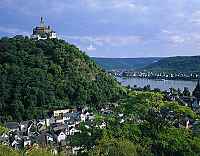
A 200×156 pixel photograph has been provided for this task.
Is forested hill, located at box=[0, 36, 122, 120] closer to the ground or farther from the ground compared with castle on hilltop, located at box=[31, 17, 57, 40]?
closer to the ground

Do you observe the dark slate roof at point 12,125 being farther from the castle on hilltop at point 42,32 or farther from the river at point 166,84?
the river at point 166,84

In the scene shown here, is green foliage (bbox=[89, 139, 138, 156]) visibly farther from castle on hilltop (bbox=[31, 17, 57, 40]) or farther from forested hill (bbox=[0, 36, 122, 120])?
castle on hilltop (bbox=[31, 17, 57, 40])

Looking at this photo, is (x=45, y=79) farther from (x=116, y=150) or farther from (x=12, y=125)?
(x=116, y=150)

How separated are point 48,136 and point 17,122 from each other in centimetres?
1283

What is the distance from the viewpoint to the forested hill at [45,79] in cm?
6084

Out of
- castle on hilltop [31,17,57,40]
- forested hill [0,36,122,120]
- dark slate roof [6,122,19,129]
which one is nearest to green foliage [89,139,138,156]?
dark slate roof [6,122,19,129]

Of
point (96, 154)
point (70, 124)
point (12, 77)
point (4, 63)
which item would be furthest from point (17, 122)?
point (96, 154)

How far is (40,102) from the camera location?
203ft

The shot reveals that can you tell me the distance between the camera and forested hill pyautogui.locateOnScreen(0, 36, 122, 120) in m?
60.8

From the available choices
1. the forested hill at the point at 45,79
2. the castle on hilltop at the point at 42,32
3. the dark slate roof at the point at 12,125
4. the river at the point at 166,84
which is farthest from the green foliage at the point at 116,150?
the river at the point at 166,84

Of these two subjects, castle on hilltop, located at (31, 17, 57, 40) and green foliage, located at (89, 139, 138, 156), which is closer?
green foliage, located at (89, 139, 138, 156)

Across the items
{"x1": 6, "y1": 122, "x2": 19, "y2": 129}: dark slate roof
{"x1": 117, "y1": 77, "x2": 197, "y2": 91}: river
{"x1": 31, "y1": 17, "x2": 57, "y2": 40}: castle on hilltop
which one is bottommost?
{"x1": 117, "y1": 77, "x2": 197, "y2": 91}: river

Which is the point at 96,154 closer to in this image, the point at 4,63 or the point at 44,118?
the point at 44,118

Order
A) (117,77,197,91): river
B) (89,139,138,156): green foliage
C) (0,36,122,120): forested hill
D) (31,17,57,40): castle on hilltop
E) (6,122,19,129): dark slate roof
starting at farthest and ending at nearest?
(117,77,197,91): river → (31,17,57,40): castle on hilltop → (0,36,122,120): forested hill → (6,122,19,129): dark slate roof → (89,139,138,156): green foliage
